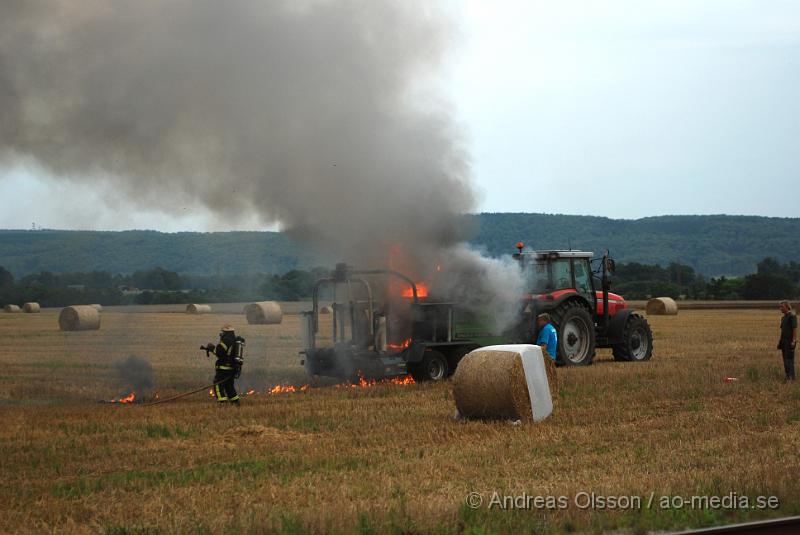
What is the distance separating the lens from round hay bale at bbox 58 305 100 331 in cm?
3941

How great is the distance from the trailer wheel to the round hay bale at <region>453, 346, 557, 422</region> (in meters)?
5.11

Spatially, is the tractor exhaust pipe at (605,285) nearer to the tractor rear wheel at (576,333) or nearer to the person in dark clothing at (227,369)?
the tractor rear wheel at (576,333)

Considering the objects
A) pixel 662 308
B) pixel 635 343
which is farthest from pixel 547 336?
pixel 662 308

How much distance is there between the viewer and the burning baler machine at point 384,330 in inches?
763

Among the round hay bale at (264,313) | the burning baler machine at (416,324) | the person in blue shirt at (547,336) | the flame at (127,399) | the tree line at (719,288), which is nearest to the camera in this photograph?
the flame at (127,399)

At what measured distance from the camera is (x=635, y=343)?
24.7 meters

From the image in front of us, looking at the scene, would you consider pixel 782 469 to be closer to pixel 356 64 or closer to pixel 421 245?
pixel 421 245

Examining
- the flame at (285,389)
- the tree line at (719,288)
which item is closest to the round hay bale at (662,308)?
the tree line at (719,288)

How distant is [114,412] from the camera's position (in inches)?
615

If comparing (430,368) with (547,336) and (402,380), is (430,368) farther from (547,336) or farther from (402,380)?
(547,336)

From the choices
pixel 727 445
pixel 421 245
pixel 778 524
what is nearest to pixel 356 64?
pixel 421 245

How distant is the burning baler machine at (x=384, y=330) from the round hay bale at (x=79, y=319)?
71.5 ft

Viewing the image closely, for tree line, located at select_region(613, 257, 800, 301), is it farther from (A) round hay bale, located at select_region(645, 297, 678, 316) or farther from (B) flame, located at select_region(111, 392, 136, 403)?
(B) flame, located at select_region(111, 392, 136, 403)

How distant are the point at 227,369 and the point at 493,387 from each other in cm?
499
